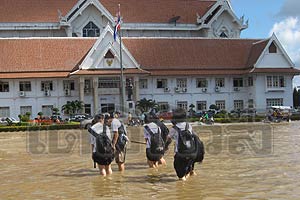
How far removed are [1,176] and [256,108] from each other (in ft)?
147

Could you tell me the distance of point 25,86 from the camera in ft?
170

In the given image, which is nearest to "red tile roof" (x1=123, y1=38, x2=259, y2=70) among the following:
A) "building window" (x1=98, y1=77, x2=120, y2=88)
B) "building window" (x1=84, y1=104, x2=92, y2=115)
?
"building window" (x1=98, y1=77, x2=120, y2=88)

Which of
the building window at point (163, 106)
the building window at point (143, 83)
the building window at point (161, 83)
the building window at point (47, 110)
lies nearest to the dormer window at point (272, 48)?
the building window at point (161, 83)

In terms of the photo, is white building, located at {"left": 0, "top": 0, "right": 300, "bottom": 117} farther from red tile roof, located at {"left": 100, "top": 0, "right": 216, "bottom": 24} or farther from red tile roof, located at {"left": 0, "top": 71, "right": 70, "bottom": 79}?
red tile roof, located at {"left": 100, "top": 0, "right": 216, "bottom": 24}

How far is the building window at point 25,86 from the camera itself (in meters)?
51.6

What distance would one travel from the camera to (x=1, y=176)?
1324 centimetres

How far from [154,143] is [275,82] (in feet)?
151

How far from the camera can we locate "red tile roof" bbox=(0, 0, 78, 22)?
2435 inches

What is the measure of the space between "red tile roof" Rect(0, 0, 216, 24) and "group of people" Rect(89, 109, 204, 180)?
2011 inches

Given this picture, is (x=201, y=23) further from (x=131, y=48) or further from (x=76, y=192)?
(x=76, y=192)

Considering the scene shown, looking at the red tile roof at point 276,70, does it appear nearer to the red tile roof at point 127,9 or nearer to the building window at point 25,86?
the red tile roof at point 127,9

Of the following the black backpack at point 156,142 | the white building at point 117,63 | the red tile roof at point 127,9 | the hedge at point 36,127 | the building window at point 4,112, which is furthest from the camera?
the red tile roof at point 127,9

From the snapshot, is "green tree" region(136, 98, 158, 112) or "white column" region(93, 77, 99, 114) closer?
"green tree" region(136, 98, 158, 112)

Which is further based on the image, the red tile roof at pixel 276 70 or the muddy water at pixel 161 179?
the red tile roof at pixel 276 70
